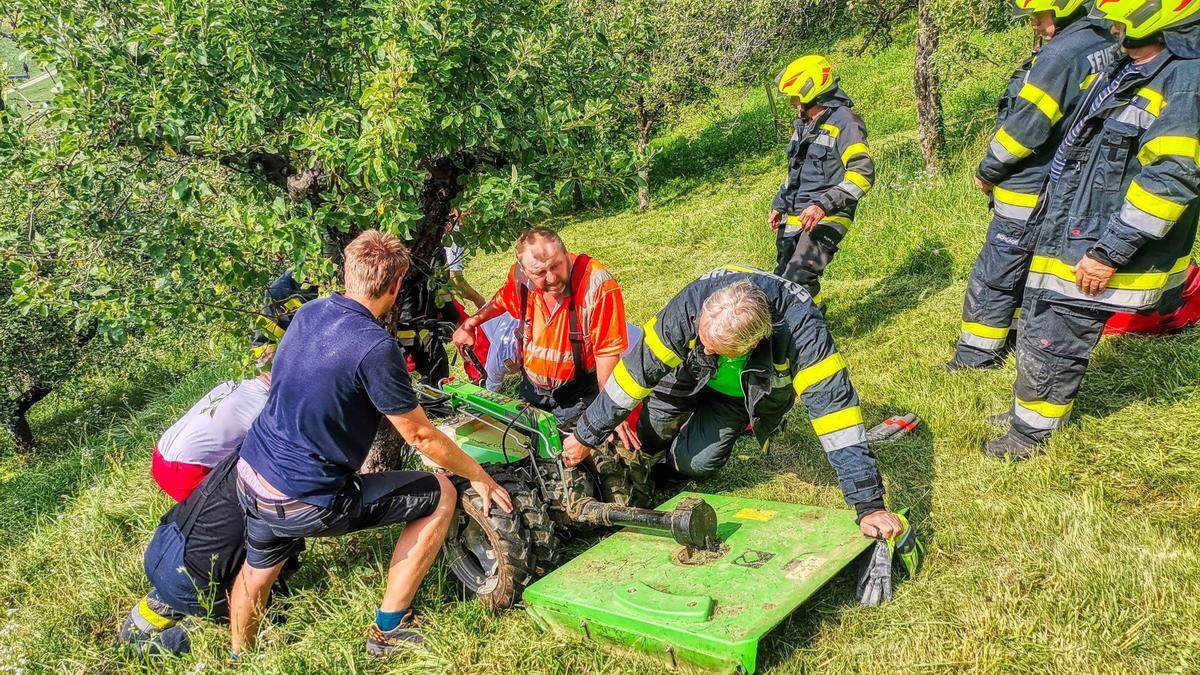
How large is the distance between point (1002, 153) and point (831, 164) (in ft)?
4.93

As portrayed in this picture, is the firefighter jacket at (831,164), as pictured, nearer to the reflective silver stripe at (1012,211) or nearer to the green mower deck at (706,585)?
the reflective silver stripe at (1012,211)

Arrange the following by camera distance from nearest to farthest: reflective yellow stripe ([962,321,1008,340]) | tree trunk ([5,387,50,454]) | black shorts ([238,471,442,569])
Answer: black shorts ([238,471,442,569]) < reflective yellow stripe ([962,321,1008,340]) < tree trunk ([5,387,50,454])

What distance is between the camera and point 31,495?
6895mm

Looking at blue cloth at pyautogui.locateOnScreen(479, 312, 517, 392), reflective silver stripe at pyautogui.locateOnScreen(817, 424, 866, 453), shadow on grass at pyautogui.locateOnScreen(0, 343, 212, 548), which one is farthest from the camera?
shadow on grass at pyautogui.locateOnScreen(0, 343, 212, 548)

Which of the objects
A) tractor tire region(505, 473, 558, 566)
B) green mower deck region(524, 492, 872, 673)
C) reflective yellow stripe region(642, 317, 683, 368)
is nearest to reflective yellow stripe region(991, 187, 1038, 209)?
green mower deck region(524, 492, 872, 673)

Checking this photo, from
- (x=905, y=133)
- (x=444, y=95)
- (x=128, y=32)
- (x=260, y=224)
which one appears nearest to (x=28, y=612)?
(x=260, y=224)

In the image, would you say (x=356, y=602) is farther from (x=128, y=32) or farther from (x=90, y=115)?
(x=128, y=32)

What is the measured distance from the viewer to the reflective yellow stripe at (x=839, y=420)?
3.28 m

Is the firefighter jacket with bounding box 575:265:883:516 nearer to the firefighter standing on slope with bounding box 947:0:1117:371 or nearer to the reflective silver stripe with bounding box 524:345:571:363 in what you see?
the reflective silver stripe with bounding box 524:345:571:363

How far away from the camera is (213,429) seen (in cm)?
411

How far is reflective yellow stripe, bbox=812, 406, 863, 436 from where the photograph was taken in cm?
328

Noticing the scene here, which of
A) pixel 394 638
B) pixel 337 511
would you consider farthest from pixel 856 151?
pixel 394 638

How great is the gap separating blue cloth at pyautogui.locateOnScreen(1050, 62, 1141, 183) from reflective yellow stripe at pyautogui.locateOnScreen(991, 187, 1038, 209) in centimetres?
37

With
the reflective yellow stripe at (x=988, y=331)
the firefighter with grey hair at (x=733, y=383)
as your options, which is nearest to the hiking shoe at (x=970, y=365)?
the reflective yellow stripe at (x=988, y=331)
